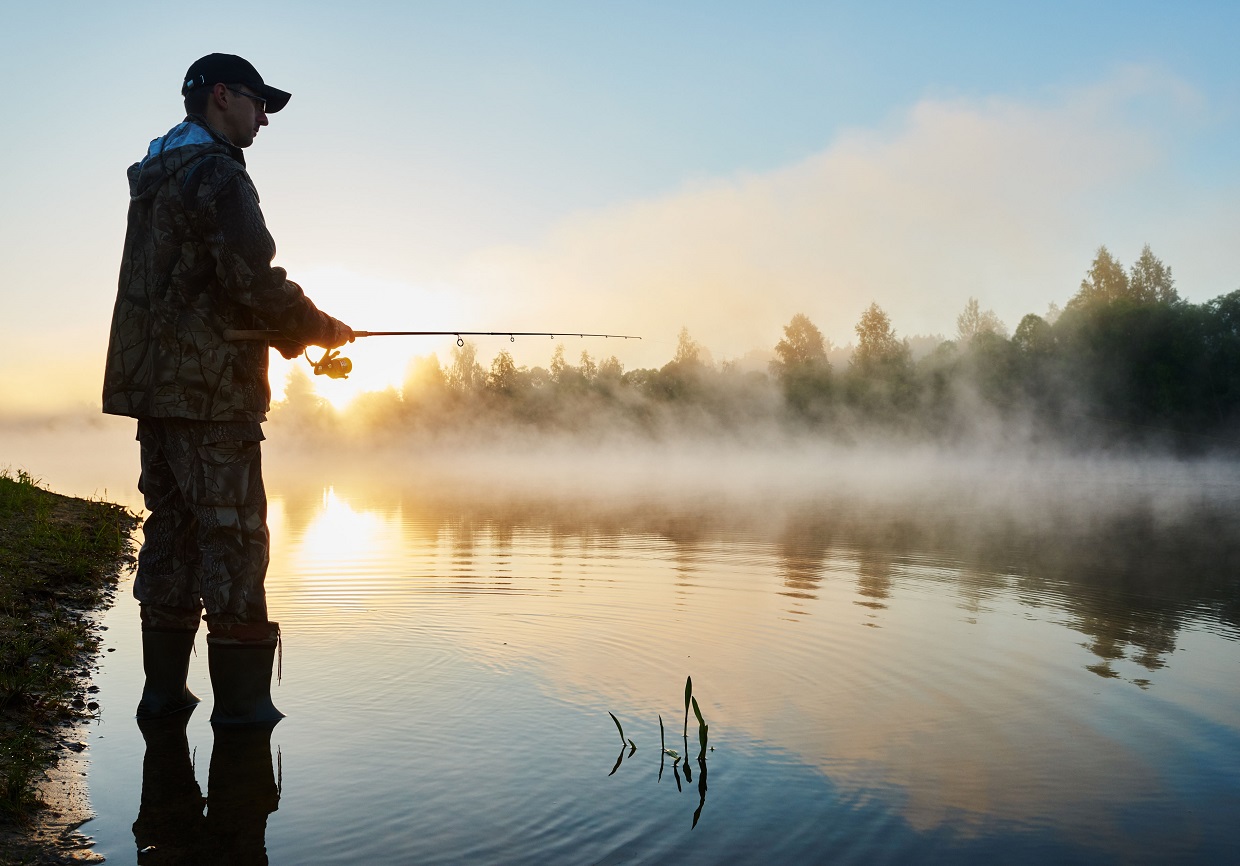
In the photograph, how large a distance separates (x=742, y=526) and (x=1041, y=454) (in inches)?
2415

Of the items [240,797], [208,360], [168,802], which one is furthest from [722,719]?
[208,360]

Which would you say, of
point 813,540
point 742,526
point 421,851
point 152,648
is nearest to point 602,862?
point 421,851

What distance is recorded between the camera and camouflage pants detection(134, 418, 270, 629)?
4.26m

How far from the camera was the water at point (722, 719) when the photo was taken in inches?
130

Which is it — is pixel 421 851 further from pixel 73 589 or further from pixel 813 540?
pixel 813 540

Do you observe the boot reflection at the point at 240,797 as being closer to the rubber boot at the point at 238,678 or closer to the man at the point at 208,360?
the rubber boot at the point at 238,678

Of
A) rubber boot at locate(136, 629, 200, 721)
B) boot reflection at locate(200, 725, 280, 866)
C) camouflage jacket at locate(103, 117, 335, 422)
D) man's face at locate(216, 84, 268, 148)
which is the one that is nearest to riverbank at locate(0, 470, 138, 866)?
rubber boot at locate(136, 629, 200, 721)

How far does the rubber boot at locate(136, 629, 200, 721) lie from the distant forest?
6974 centimetres

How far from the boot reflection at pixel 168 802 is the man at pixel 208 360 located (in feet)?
0.84

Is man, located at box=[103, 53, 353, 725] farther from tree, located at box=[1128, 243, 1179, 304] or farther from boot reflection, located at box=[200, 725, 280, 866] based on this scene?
tree, located at box=[1128, 243, 1179, 304]

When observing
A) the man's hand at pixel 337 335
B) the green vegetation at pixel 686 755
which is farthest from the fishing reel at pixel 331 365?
the green vegetation at pixel 686 755

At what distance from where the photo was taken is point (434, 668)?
5.46 meters

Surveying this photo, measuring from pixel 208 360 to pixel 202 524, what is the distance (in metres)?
0.71

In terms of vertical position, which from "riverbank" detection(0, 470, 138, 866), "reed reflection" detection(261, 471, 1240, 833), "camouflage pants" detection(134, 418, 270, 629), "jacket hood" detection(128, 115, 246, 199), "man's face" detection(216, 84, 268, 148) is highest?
"man's face" detection(216, 84, 268, 148)
